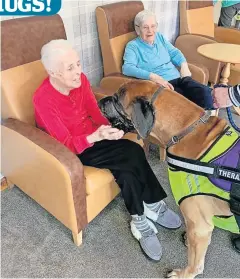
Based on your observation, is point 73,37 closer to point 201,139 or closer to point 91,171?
point 91,171

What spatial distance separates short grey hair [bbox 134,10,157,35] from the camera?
2361mm

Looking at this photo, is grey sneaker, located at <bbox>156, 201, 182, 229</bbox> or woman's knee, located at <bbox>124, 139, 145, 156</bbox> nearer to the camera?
woman's knee, located at <bbox>124, 139, 145, 156</bbox>

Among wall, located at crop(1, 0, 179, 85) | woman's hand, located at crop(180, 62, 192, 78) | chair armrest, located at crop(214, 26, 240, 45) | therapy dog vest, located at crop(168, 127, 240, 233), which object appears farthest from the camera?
chair armrest, located at crop(214, 26, 240, 45)

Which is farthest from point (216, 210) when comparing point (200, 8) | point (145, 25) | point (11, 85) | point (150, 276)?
point (200, 8)

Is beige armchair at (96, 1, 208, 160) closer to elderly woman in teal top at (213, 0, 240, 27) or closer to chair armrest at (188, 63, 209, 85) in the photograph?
chair armrest at (188, 63, 209, 85)

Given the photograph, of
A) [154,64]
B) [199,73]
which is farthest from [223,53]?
[154,64]

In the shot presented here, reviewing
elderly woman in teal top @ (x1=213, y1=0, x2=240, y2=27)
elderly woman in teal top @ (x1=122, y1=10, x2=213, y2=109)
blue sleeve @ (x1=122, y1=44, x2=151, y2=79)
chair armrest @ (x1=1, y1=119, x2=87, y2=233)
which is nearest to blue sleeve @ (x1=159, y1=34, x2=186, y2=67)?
elderly woman in teal top @ (x1=122, y1=10, x2=213, y2=109)

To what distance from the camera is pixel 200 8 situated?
11.2ft

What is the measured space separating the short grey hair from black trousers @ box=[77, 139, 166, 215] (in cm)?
115

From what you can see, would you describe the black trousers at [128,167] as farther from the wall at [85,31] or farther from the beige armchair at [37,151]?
the wall at [85,31]

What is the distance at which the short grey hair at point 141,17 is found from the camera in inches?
93.0

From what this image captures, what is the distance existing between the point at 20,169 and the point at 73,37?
112cm

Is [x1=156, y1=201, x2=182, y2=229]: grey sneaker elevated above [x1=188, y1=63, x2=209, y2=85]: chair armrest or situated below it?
below

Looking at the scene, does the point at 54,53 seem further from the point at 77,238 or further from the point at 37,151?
the point at 77,238
